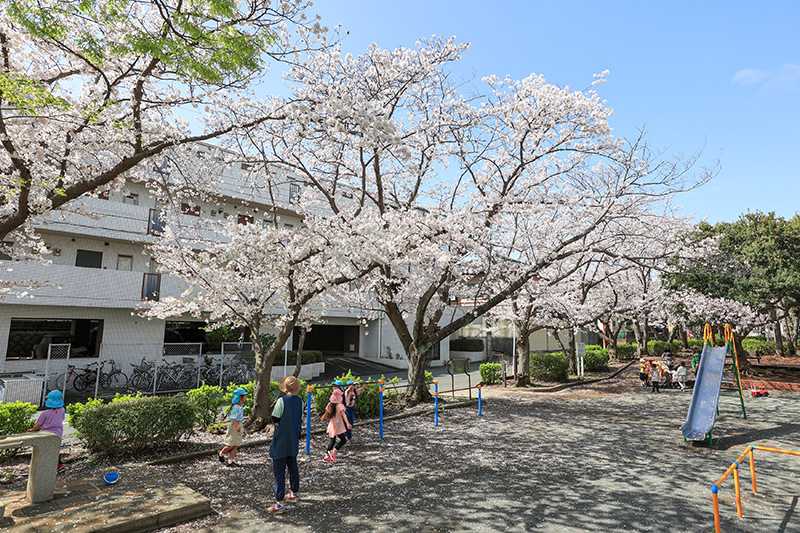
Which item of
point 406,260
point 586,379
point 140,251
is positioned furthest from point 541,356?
point 140,251

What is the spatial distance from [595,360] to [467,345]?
11.2 m

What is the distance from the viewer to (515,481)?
701 centimetres

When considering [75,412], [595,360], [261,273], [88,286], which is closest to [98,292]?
[88,286]

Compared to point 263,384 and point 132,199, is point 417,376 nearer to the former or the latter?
point 263,384

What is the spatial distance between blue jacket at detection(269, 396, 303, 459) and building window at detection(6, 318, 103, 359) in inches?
616

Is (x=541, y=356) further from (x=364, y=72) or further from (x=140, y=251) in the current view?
(x=140, y=251)

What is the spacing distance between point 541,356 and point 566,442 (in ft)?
38.3

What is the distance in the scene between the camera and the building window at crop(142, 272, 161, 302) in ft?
61.3

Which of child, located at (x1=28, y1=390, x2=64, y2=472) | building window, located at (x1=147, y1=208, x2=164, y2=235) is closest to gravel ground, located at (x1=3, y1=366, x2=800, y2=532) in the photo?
child, located at (x1=28, y1=390, x2=64, y2=472)

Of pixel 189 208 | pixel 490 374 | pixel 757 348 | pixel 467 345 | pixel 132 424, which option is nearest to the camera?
pixel 132 424

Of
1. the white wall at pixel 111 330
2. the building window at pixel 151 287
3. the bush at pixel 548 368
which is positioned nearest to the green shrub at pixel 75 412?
the white wall at pixel 111 330

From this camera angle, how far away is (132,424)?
8.01 meters

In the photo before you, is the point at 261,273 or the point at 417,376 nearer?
the point at 261,273

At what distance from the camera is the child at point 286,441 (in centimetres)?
588
